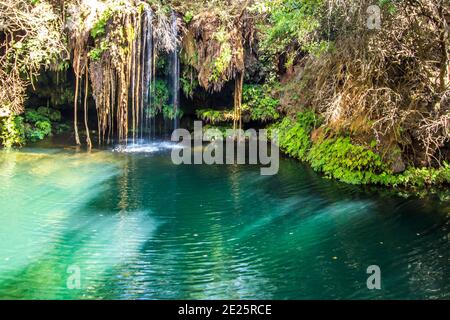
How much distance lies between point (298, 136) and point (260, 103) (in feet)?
9.63

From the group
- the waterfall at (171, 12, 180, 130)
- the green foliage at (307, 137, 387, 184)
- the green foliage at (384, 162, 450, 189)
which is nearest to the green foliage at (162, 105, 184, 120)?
the waterfall at (171, 12, 180, 130)

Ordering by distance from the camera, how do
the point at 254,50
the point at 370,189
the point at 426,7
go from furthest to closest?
the point at 254,50 → the point at 370,189 → the point at 426,7

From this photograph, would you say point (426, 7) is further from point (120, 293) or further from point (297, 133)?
point (120, 293)

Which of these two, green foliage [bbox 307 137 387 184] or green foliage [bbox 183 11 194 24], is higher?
green foliage [bbox 183 11 194 24]

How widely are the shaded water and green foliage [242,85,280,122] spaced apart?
470 centimetres

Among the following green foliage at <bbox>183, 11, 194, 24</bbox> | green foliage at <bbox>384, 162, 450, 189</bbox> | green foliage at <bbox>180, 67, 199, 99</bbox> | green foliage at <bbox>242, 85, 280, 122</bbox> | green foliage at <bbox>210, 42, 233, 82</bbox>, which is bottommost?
green foliage at <bbox>384, 162, 450, 189</bbox>

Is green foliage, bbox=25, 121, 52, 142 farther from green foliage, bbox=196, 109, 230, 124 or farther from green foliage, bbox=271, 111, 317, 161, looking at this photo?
green foliage, bbox=271, 111, 317, 161

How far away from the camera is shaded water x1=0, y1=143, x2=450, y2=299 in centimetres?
600

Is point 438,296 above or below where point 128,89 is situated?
below

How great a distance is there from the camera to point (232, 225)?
823 centimetres

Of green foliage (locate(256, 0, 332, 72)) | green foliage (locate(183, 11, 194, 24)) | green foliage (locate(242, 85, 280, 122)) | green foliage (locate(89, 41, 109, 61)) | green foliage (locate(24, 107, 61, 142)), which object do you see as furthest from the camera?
green foliage (locate(242, 85, 280, 122))
